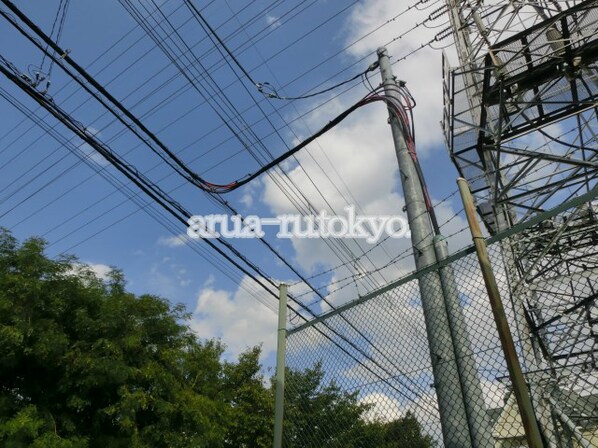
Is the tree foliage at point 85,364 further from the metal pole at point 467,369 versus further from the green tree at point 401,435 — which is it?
the metal pole at point 467,369

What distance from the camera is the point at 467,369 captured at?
117 inches

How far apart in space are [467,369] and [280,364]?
1550 mm

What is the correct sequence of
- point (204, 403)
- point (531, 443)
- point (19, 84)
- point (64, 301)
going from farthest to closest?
point (204, 403) → point (64, 301) → point (19, 84) → point (531, 443)

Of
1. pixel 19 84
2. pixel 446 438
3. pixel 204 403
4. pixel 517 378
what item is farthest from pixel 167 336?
pixel 517 378

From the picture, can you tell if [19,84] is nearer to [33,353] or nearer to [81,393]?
[33,353]

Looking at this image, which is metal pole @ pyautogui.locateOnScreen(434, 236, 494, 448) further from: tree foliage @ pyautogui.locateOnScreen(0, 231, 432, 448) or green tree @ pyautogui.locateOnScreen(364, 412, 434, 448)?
tree foliage @ pyautogui.locateOnScreen(0, 231, 432, 448)

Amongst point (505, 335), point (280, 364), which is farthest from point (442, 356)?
point (280, 364)

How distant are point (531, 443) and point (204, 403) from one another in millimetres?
7446

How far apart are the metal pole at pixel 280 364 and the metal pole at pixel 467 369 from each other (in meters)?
1.41

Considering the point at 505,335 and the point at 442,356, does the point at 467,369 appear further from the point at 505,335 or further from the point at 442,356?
the point at 505,335

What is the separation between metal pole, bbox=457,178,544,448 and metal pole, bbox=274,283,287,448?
188 cm

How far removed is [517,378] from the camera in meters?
2.17

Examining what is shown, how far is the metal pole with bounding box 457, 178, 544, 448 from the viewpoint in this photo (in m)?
2.09

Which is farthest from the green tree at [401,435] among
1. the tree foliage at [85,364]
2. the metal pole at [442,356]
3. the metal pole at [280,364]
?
the tree foliage at [85,364]
